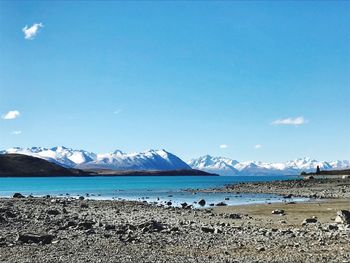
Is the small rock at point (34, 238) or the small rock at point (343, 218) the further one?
the small rock at point (343, 218)

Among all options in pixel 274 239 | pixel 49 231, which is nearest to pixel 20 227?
pixel 49 231

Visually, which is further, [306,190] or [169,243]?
[306,190]

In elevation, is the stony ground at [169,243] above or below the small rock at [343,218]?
below

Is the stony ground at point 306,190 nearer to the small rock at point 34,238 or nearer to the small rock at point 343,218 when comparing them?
the small rock at point 343,218

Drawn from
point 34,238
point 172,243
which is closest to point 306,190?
point 172,243

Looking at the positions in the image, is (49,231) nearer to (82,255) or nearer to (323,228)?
(82,255)

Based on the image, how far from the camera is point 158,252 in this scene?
2109 cm

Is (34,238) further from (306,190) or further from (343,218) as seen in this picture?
(306,190)

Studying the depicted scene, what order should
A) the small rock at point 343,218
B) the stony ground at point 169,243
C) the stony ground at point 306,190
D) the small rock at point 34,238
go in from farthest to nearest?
the stony ground at point 306,190 → the small rock at point 343,218 → the small rock at point 34,238 → the stony ground at point 169,243

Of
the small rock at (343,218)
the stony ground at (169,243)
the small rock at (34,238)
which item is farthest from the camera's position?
the small rock at (343,218)

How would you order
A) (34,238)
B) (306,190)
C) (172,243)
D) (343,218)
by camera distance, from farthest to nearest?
(306,190), (343,218), (34,238), (172,243)

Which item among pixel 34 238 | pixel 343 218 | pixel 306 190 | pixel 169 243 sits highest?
pixel 306 190

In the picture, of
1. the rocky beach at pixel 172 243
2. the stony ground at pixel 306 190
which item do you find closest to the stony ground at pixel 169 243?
the rocky beach at pixel 172 243

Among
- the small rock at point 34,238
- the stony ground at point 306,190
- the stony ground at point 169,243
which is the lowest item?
the stony ground at point 169,243
